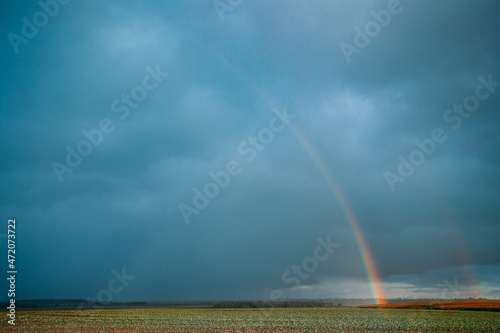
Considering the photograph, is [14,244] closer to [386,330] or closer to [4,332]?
[4,332]

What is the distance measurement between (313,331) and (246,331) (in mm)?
7561

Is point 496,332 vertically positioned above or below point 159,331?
below

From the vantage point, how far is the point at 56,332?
37344mm

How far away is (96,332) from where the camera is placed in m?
37.1

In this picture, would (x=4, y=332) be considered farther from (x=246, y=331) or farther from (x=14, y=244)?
(x=246, y=331)

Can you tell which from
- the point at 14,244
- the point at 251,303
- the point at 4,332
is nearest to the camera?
the point at 14,244

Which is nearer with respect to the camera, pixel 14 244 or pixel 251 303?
pixel 14 244

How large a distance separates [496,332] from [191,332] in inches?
1361

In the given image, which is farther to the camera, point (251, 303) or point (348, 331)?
point (251, 303)

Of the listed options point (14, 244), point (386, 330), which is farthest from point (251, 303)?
point (14, 244)

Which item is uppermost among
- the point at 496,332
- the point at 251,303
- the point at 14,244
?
the point at 14,244

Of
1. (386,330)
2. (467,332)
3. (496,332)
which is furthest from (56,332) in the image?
(496,332)

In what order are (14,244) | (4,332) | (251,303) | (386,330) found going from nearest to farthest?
(14,244) → (4,332) → (386,330) → (251,303)

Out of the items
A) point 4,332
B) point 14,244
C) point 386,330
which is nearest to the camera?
point 14,244
